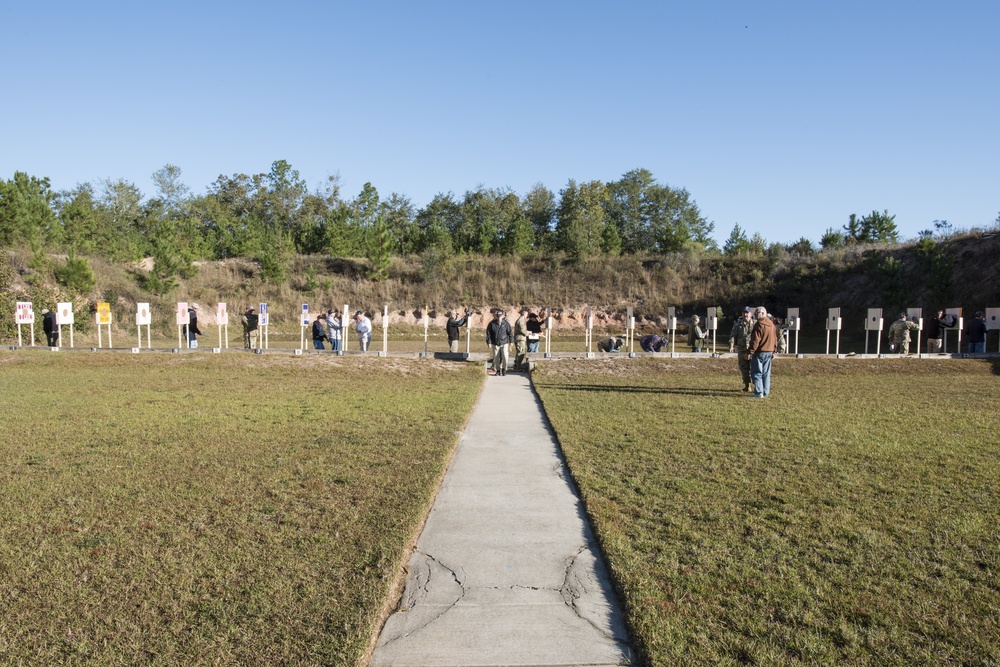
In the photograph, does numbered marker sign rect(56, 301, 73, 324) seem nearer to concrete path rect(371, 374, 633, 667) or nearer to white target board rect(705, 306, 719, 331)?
concrete path rect(371, 374, 633, 667)

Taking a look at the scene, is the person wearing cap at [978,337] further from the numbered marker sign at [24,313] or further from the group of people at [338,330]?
the numbered marker sign at [24,313]

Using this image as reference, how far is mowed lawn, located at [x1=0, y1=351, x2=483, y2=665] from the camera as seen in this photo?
399 centimetres

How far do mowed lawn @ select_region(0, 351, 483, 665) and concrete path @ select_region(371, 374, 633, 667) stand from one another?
0.25m

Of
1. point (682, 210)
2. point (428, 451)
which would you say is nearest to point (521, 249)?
point (682, 210)

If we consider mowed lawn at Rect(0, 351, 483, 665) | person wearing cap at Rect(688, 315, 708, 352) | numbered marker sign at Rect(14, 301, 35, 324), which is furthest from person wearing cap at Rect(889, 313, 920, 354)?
numbered marker sign at Rect(14, 301, 35, 324)

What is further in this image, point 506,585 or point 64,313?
point 64,313

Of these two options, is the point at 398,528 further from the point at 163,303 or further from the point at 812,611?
the point at 163,303

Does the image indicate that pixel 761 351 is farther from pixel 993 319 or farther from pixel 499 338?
pixel 993 319

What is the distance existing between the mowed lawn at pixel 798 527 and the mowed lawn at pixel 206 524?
77.2 inches

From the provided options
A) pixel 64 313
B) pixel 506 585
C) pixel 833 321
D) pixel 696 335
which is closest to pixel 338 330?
pixel 64 313

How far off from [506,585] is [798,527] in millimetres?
2797

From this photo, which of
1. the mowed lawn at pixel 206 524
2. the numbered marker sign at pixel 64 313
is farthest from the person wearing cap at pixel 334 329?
the mowed lawn at pixel 206 524

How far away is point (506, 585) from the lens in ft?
15.8

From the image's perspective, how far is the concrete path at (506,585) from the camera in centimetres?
393
